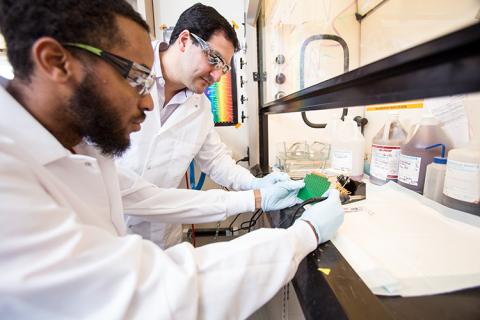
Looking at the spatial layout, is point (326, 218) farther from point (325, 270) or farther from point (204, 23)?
point (204, 23)

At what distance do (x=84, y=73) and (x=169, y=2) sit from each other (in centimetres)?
169

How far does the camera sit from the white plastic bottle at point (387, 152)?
3.10ft

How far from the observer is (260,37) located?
5.35ft

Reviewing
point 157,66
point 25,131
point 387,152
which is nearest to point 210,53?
point 157,66

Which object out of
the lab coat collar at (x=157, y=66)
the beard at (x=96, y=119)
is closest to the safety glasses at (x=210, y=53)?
the lab coat collar at (x=157, y=66)

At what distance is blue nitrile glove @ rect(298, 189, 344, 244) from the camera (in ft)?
1.94

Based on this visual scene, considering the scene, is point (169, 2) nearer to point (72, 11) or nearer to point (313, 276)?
point (72, 11)

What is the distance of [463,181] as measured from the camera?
650 millimetres

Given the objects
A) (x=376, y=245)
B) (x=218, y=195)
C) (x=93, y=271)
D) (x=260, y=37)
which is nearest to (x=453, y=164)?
(x=376, y=245)

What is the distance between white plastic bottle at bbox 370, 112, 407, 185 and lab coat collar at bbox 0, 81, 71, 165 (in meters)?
A: 1.16

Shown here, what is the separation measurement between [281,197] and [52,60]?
2.64ft

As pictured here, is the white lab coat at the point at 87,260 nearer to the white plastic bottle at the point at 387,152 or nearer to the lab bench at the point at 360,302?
the lab bench at the point at 360,302

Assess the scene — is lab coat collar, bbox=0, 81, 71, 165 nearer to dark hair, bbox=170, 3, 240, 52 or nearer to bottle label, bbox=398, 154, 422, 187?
dark hair, bbox=170, 3, 240, 52

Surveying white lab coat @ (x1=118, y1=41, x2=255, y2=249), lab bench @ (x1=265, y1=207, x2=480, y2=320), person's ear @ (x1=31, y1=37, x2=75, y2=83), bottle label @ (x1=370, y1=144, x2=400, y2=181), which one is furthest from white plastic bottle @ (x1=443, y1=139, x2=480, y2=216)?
person's ear @ (x1=31, y1=37, x2=75, y2=83)
